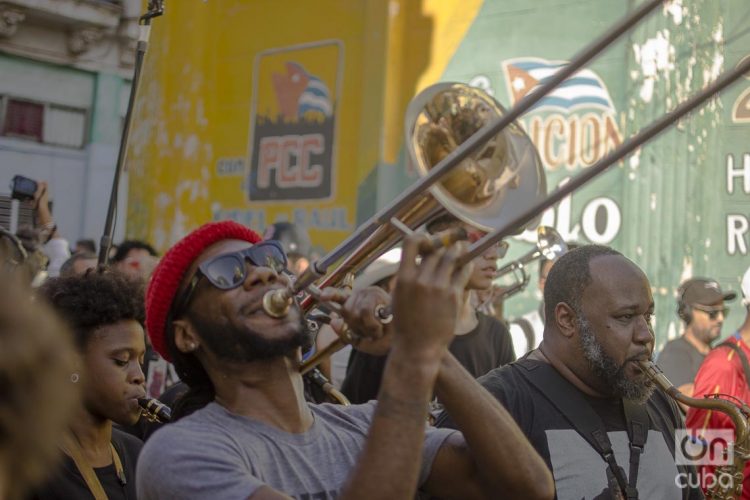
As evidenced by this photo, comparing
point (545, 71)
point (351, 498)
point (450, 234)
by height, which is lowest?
point (351, 498)

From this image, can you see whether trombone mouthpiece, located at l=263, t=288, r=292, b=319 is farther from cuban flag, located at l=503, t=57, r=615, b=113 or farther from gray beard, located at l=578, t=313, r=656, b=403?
cuban flag, located at l=503, t=57, r=615, b=113

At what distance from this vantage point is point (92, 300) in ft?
12.3

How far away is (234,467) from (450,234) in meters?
0.75

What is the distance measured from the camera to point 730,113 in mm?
9258

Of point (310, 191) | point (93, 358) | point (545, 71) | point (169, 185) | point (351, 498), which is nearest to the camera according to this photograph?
point (351, 498)

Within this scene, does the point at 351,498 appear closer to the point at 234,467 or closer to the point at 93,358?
the point at 234,467

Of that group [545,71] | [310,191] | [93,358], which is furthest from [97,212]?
[93,358]

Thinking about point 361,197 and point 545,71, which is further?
point 361,197

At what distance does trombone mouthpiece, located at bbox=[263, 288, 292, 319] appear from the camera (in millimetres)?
2721

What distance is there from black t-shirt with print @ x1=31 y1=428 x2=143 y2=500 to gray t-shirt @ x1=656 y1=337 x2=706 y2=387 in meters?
4.47

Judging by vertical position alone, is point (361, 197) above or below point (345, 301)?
above

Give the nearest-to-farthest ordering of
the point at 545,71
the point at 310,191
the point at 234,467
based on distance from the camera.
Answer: the point at 234,467
the point at 545,71
the point at 310,191

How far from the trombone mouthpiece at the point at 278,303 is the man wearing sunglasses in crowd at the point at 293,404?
25 mm

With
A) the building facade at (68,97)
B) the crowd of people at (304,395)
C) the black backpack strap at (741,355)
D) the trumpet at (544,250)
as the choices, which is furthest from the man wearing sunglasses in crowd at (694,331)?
the building facade at (68,97)
